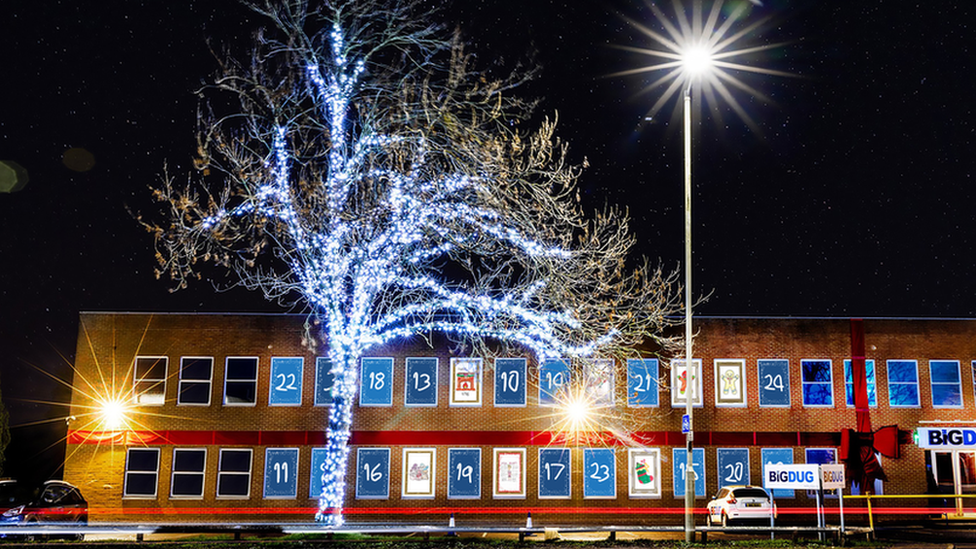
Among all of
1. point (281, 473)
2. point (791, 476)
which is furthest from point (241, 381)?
point (791, 476)

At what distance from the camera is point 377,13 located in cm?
1856

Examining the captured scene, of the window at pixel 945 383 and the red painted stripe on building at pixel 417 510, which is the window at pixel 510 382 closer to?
the red painted stripe on building at pixel 417 510

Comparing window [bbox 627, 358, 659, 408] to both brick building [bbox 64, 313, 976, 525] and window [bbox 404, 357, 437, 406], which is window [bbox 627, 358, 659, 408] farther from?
window [bbox 404, 357, 437, 406]

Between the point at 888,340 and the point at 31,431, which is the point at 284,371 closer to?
the point at 888,340

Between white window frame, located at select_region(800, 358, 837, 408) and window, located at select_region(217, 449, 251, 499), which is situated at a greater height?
white window frame, located at select_region(800, 358, 837, 408)

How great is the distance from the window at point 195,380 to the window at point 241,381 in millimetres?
674

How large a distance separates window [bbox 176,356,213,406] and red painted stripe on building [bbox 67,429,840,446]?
1183 mm

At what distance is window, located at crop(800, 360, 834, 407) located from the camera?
30.0 meters

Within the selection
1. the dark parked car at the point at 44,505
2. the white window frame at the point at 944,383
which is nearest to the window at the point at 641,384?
the white window frame at the point at 944,383

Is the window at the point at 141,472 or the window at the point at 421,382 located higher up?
the window at the point at 421,382

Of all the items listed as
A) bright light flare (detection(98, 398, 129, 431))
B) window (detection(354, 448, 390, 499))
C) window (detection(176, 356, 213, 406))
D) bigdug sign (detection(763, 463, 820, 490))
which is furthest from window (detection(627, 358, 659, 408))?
bright light flare (detection(98, 398, 129, 431))

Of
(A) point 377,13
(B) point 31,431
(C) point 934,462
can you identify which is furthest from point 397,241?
(B) point 31,431

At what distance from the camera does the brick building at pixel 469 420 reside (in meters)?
29.3

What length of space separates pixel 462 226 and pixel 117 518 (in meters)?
18.9
